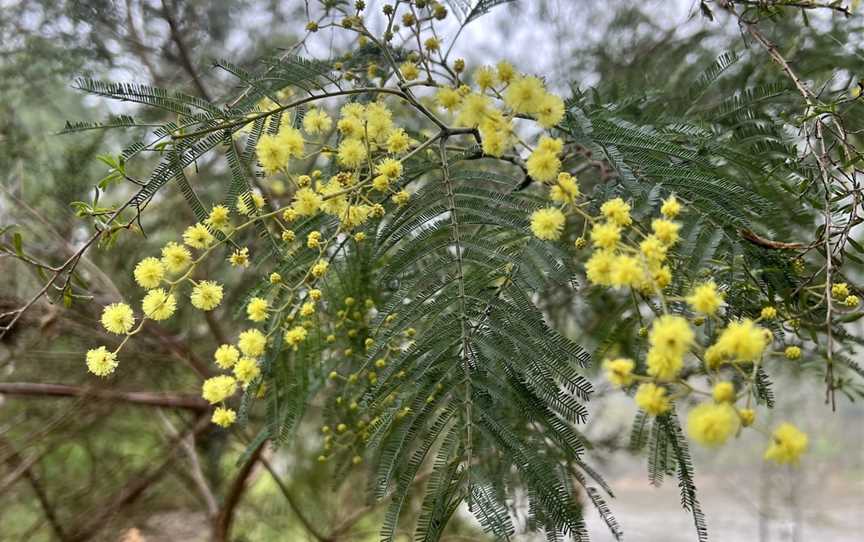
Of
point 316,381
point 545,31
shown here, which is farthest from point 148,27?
point 316,381

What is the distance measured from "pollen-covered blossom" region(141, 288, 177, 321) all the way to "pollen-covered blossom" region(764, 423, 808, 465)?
1.53ft

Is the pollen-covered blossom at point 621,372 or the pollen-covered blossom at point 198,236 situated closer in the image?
the pollen-covered blossom at point 621,372

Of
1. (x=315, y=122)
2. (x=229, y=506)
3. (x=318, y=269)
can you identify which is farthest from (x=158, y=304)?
(x=229, y=506)

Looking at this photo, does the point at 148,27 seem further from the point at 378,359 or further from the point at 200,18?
the point at 378,359

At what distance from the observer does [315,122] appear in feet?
2.26

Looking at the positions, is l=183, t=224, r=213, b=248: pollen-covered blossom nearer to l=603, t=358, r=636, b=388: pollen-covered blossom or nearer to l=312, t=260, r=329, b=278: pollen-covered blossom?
l=312, t=260, r=329, b=278: pollen-covered blossom

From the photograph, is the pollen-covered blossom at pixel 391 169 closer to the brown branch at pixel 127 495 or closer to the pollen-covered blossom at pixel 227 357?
the pollen-covered blossom at pixel 227 357

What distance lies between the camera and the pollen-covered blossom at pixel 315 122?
68 cm

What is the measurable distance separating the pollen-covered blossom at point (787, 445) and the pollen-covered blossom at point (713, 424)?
20 millimetres

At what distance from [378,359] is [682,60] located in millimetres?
1094

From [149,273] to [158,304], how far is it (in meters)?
0.03

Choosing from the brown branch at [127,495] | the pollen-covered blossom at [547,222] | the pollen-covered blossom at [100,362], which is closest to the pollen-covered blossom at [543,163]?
the pollen-covered blossom at [547,222]

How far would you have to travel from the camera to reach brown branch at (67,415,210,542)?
1552mm

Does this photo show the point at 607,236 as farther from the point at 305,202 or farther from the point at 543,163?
the point at 305,202
